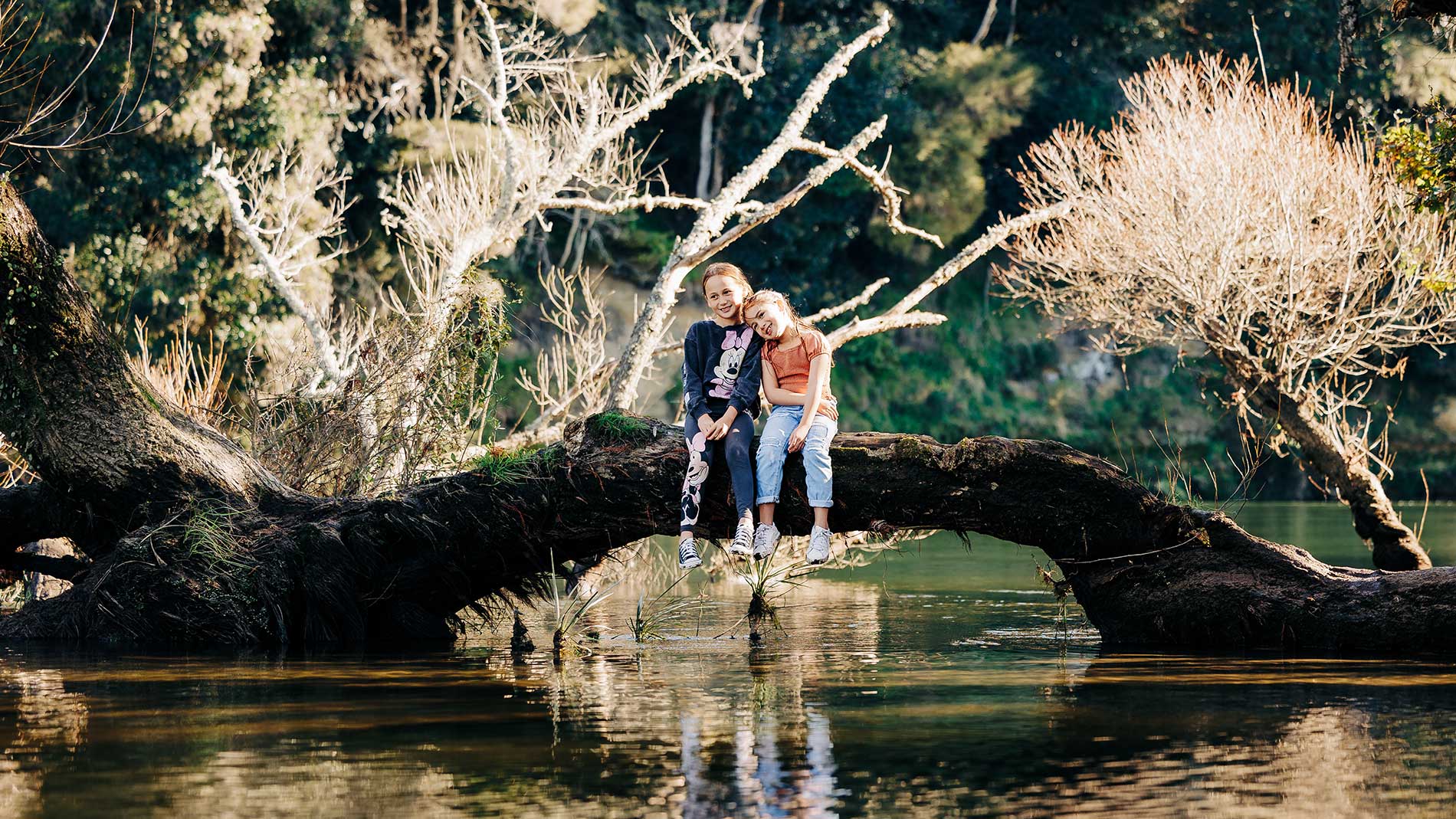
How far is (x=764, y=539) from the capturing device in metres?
10.3

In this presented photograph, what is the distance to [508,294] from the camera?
18.3 metres

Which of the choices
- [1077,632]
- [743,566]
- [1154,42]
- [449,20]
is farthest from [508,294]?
[1154,42]

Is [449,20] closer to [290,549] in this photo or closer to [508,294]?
[508,294]

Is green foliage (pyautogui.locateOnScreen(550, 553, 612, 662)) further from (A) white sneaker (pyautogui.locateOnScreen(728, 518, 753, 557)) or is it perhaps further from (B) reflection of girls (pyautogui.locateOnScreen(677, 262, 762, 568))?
(A) white sneaker (pyautogui.locateOnScreen(728, 518, 753, 557))

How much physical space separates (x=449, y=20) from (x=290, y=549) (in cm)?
2864

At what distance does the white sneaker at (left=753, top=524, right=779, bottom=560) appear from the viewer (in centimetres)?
1033

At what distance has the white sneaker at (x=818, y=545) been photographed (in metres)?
10.3

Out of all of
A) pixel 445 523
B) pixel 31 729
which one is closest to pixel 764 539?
pixel 445 523

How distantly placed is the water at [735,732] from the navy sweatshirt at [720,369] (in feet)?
5.19

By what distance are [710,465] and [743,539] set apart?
0.64 meters

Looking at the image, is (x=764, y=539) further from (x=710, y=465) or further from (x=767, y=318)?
(x=767, y=318)

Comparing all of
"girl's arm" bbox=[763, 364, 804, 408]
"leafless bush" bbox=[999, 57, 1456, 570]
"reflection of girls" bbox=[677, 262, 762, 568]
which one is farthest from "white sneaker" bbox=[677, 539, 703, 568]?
"leafless bush" bbox=[999, 57, 1456, 570]

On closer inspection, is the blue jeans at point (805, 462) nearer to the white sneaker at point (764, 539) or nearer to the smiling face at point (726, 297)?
the white sneaker at point (764, 539)

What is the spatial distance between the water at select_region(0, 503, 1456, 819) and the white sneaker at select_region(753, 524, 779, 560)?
2.21 ft
